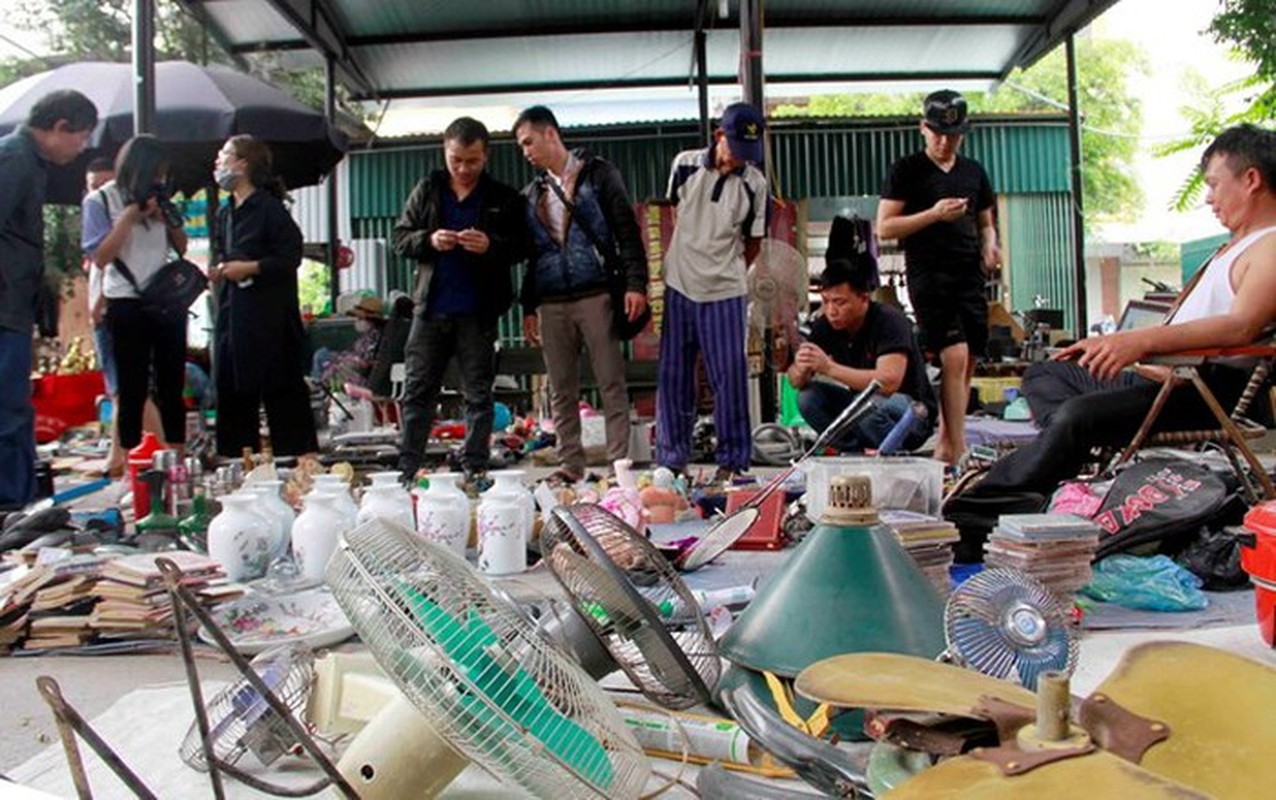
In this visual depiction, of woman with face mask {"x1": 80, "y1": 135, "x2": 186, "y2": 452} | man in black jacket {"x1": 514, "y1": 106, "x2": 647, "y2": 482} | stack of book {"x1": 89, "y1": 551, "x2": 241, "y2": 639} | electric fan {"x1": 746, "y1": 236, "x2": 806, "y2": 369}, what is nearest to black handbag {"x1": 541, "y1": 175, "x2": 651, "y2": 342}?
man in black jacket {"x1": 514, "y1": 106, "x2": 647, "y2": 482}

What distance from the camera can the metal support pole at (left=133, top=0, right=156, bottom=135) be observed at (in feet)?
21.3

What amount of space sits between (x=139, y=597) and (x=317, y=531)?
528 millimetres

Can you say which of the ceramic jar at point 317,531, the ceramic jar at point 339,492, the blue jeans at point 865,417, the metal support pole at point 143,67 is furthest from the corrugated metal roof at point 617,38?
the ceramic jar at point 317,531

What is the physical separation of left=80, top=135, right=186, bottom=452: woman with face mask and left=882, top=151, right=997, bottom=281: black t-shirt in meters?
3.98

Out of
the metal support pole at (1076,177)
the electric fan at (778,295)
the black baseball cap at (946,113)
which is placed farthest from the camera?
the metal support pole at (1076,177)

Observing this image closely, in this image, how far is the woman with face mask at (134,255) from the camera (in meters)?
5.48

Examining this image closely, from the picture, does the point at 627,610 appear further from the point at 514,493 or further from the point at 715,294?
the point at 715,294

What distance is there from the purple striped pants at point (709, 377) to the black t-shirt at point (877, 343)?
44cm

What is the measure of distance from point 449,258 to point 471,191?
0.40m

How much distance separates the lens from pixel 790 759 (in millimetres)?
1533

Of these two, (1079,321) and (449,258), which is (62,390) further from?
(1079,321)

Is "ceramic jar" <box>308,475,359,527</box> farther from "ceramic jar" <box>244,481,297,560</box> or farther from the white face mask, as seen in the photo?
the white face mask

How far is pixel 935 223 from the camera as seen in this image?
5.25 m

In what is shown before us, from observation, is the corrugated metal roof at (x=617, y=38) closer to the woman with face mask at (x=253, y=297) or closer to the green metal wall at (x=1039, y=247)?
the green metal wall at (x=1039, y=247)
